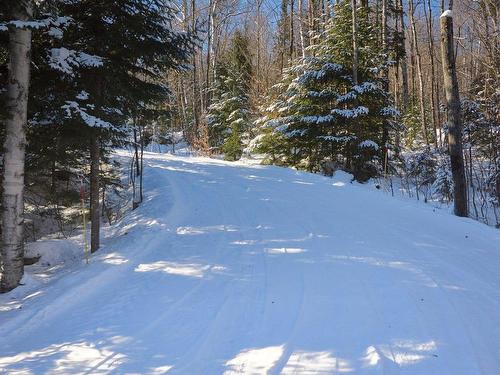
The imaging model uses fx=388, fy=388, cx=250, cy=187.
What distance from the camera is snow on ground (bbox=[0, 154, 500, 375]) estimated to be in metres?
3.66

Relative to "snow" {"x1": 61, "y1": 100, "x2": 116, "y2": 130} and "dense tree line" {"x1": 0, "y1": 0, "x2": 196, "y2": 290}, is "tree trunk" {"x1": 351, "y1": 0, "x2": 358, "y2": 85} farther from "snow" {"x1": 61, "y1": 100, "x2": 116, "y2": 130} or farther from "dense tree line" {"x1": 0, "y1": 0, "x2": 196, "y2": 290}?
"snow" {"x1": 61, "y1": 100, "x2": 116, "y2": 130}

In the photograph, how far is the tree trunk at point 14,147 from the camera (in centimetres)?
595

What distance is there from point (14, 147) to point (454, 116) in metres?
9.13

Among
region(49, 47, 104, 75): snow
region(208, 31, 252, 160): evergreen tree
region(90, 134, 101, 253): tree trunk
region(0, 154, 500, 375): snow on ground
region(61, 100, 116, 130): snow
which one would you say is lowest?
region(0, 154, 500, 375): snow on ground

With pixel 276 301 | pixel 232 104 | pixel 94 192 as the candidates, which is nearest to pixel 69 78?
pixel 94 192

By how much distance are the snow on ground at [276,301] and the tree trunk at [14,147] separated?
599 mm

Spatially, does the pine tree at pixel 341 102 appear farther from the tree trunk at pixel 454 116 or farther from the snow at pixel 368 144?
the tree trunk at pixel 454 116

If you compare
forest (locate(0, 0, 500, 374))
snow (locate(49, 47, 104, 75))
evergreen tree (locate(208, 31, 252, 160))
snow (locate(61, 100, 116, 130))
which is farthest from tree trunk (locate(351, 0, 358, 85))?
evergreen tree (locate(208, 31, 252, 160))

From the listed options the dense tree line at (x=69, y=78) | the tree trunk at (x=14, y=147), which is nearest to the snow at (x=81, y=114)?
the dense tree line at (x=69, y=78)

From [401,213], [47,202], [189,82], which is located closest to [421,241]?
[401,213]

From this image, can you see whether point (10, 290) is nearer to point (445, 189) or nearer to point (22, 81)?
point (22, 81)

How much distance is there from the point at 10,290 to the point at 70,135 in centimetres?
294

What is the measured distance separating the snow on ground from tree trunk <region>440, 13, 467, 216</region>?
3.03 ft

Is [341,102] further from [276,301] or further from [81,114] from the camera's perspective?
[276,301]
